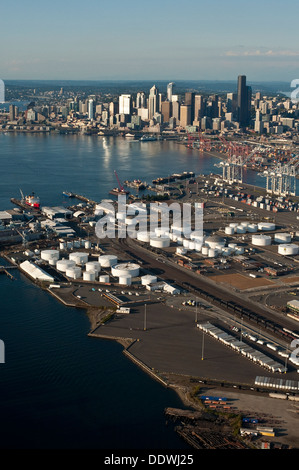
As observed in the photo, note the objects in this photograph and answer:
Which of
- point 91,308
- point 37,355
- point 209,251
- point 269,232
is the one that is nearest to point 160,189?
point 269,232

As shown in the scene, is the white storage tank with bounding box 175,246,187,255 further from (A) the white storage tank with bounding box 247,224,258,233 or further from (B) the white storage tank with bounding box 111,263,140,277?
(A) the white storage tank with bounding box 247,224,258,233

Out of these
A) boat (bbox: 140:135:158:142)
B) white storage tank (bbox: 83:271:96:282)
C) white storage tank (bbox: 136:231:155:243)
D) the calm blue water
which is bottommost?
the calm blue water

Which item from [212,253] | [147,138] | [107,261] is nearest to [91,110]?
[147,138]

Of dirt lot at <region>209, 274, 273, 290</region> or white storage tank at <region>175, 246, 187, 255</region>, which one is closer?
dirt lot at <region>209, 274, 273, 290</region>

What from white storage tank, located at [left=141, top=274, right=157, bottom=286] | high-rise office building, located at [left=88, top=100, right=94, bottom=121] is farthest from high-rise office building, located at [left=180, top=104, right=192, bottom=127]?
white storage tank, located at [left=141, top=274, right=157, bottom=286]

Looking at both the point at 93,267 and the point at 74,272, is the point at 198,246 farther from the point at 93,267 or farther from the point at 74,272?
the point at 74,272

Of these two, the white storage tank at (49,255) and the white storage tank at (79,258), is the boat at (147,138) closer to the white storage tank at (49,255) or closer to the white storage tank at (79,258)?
the white storage tank at (49,255)

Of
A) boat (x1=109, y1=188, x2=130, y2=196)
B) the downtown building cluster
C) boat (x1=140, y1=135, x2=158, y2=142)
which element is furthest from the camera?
the downtown building cluster
